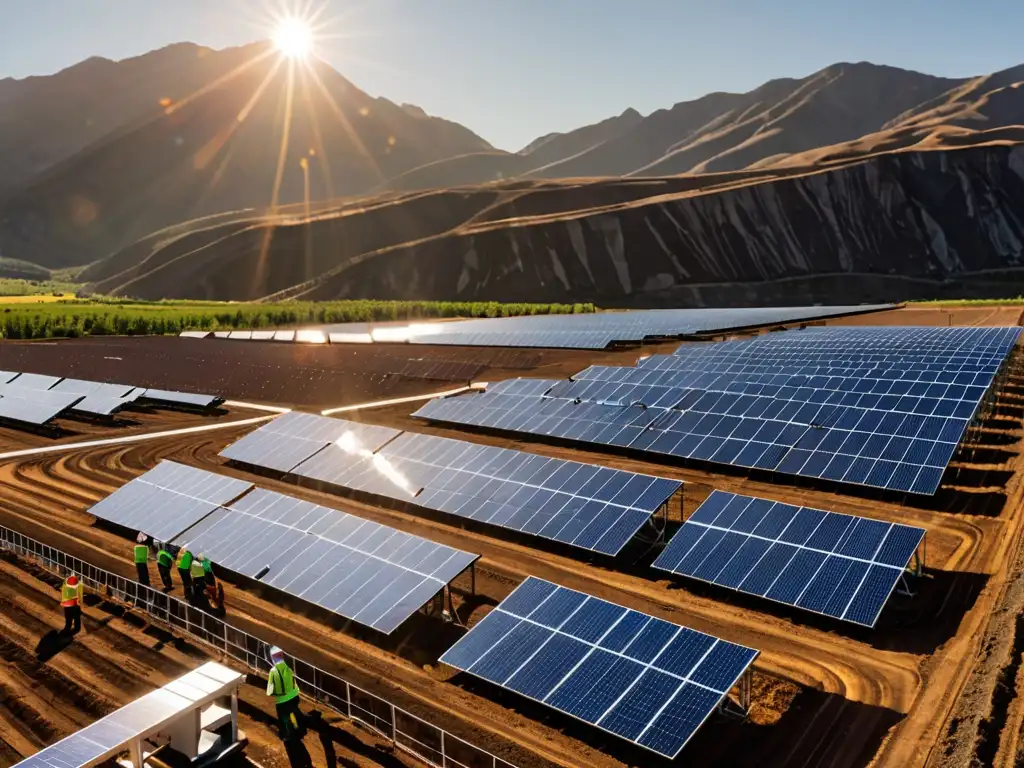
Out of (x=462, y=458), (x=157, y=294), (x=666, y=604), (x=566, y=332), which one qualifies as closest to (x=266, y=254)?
(x=157, y=294)

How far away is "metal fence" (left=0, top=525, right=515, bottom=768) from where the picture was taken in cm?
1545

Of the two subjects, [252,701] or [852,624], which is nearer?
[252,701]

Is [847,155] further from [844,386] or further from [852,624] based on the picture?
[852,624]

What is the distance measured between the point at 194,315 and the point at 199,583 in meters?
85.8

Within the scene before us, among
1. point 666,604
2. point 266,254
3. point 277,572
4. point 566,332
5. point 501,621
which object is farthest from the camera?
point 266,254

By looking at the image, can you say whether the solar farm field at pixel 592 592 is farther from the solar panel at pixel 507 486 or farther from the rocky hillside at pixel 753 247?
the rocky hillside at pixel 753 247

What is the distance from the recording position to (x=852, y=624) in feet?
64.3

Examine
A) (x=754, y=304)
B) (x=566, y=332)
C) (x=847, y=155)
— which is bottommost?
(x=754, y=304)

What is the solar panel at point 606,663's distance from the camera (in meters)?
14.6

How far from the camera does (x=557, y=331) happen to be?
72.0m

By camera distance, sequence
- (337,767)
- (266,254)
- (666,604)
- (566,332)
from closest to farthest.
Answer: (337,767)
(666,604)
(566,332)
(266,254)

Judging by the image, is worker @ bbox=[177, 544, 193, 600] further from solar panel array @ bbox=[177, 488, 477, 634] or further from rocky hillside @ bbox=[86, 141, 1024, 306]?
rocky hillside @ bbox=[86, 141, 1024, 306]

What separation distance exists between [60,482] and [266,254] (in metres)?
141

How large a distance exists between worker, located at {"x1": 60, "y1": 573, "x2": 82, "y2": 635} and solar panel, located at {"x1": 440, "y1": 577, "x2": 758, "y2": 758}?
10.1 meters
